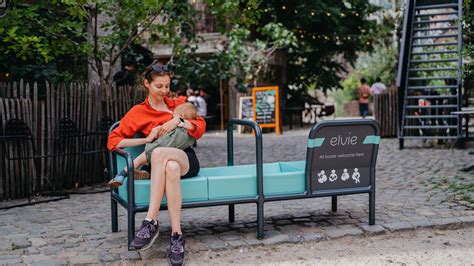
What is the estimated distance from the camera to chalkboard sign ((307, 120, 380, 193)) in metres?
5.66

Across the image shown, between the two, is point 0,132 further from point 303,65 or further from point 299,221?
point 303,65

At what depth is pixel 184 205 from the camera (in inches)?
208

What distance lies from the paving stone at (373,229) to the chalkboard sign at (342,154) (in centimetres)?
38

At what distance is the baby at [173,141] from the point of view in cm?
534

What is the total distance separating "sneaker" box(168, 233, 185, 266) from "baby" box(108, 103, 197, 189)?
2.18 feet

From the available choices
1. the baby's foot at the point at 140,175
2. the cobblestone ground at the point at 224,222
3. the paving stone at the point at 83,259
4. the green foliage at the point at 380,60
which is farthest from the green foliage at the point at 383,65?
the paving stone at the point at 83,259

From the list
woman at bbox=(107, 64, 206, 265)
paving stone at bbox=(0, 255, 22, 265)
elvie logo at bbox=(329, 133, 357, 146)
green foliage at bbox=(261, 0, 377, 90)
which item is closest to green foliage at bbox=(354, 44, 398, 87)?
green foliage at bbox=(261, 0, 377, 90)

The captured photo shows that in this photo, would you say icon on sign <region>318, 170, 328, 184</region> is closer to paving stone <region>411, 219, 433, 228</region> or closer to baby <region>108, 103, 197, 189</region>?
paving stone <region>411, 219, 433, 228</region>

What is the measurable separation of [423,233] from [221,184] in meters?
1.89

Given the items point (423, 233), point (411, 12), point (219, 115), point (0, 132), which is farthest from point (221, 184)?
point (219, 115)

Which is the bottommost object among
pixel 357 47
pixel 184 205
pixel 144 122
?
pixel 184 205

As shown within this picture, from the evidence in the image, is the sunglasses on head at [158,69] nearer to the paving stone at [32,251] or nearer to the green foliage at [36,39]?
the paving stone at [32,251]

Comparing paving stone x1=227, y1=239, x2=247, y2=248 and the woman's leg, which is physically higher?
the woman's leg

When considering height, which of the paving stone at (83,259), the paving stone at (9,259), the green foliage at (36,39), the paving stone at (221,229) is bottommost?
the paving stone at (221,229)
